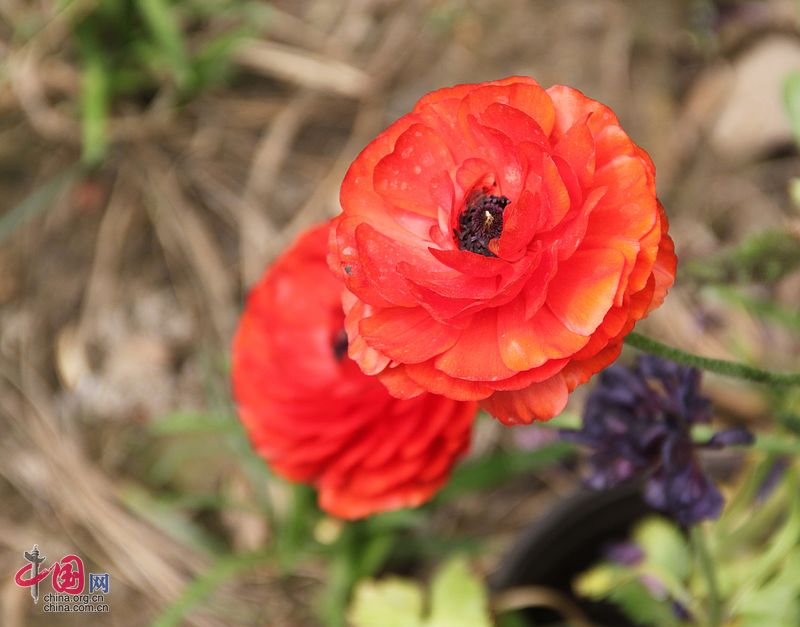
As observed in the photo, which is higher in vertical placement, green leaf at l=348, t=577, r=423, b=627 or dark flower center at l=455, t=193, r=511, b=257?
dark flower center at l=455, t=193, r=511, b=257

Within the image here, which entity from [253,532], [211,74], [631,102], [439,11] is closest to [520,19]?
[439,11]

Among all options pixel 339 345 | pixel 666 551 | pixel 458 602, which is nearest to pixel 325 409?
pixel 339 345

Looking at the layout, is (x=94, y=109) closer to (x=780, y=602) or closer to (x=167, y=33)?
(x=167, y=33)

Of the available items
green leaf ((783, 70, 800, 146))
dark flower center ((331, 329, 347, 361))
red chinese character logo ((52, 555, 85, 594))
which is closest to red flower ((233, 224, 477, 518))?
A: dark flower center ((331, 329, 347, 361))

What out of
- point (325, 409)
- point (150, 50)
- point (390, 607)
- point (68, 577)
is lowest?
point (68, 577)

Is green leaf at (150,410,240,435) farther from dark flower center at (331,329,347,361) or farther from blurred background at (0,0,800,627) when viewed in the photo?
→ dark flower center at (331,329,347,361)
